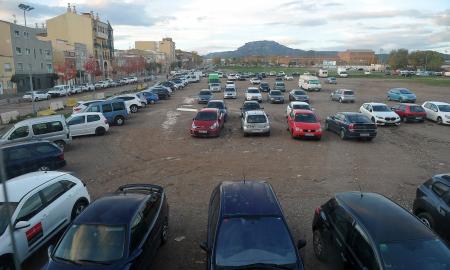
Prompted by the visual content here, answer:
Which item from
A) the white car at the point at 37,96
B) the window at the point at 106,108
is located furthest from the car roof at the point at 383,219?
the white car at the point at 37,96

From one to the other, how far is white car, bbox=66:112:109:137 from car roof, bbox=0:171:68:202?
41.3 ft

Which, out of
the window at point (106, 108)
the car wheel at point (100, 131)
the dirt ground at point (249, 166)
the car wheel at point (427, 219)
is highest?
the window at point (106, 108)

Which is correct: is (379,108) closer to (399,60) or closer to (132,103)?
(132,103)

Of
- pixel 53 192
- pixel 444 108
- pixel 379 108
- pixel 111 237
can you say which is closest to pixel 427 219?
pixel 111 237

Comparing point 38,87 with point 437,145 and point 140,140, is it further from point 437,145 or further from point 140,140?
point 437,145

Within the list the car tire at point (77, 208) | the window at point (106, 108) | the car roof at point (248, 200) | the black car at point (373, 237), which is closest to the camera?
the black car at point (373, 237)

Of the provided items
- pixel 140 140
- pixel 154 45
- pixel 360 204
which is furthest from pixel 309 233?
pixel 154 45

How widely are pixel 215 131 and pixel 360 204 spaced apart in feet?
45.7

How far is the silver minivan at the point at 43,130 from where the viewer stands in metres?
17.6

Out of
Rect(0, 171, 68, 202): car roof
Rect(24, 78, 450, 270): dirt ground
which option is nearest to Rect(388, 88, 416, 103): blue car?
Rect(24, 78, 450, 270): dirt ground

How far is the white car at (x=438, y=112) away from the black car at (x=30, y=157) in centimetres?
2310

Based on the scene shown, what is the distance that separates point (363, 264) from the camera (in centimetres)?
560

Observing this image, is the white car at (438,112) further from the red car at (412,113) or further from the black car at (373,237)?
the black car at (373,237)

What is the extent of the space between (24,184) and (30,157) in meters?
6.00
